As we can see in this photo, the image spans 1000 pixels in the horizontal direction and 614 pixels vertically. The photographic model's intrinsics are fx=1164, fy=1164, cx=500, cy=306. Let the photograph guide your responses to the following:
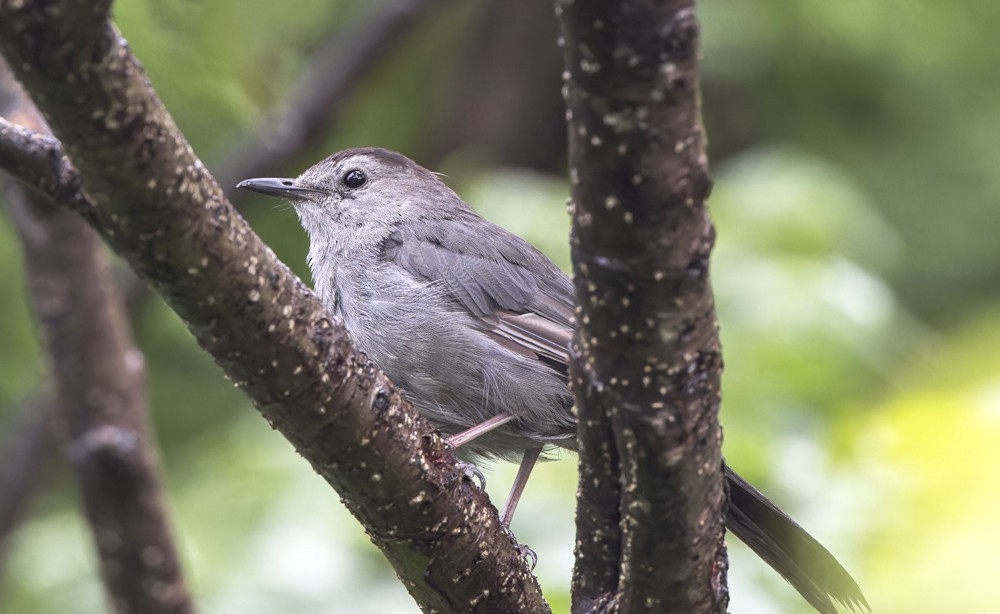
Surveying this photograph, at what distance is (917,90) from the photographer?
5750 mm

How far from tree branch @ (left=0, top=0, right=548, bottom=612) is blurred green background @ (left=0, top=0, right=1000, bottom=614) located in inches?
39.0

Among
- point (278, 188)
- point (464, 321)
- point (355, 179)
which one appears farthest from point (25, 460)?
point (464, 321)

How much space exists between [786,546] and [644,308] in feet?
4.58

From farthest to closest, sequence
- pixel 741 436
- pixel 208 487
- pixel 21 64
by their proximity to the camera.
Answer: pixel 208 487 < pixel 741 436 < pixel 21 64

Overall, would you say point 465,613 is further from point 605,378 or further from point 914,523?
point 914,523

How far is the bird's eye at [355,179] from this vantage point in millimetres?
5152

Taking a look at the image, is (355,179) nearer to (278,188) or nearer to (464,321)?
(278,188)

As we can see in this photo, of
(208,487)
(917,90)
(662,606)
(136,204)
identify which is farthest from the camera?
(917,90)

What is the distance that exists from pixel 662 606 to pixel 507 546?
43 cm

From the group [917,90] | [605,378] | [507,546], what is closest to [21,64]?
[605,378]

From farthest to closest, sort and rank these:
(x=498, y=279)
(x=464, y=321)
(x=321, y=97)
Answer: (x=321, y=97) → (x=498, y=279) → (x=464, y=321)

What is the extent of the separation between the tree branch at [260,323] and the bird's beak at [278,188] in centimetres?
247

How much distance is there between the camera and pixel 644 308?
207 centimetres

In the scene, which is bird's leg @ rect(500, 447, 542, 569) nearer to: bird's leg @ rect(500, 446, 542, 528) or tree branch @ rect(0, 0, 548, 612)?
bird's leg @ rect(500, 446, 542, 528)
